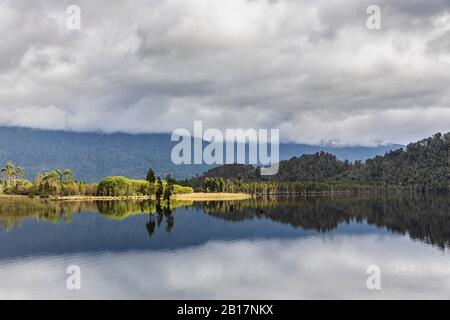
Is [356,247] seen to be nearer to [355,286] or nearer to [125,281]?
[355,286]

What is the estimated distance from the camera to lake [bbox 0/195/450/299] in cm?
4322

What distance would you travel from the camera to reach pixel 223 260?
59406 millimetres

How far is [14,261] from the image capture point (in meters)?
56.9

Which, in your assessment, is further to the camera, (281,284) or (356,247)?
(356,247)

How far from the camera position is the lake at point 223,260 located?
43219mm
